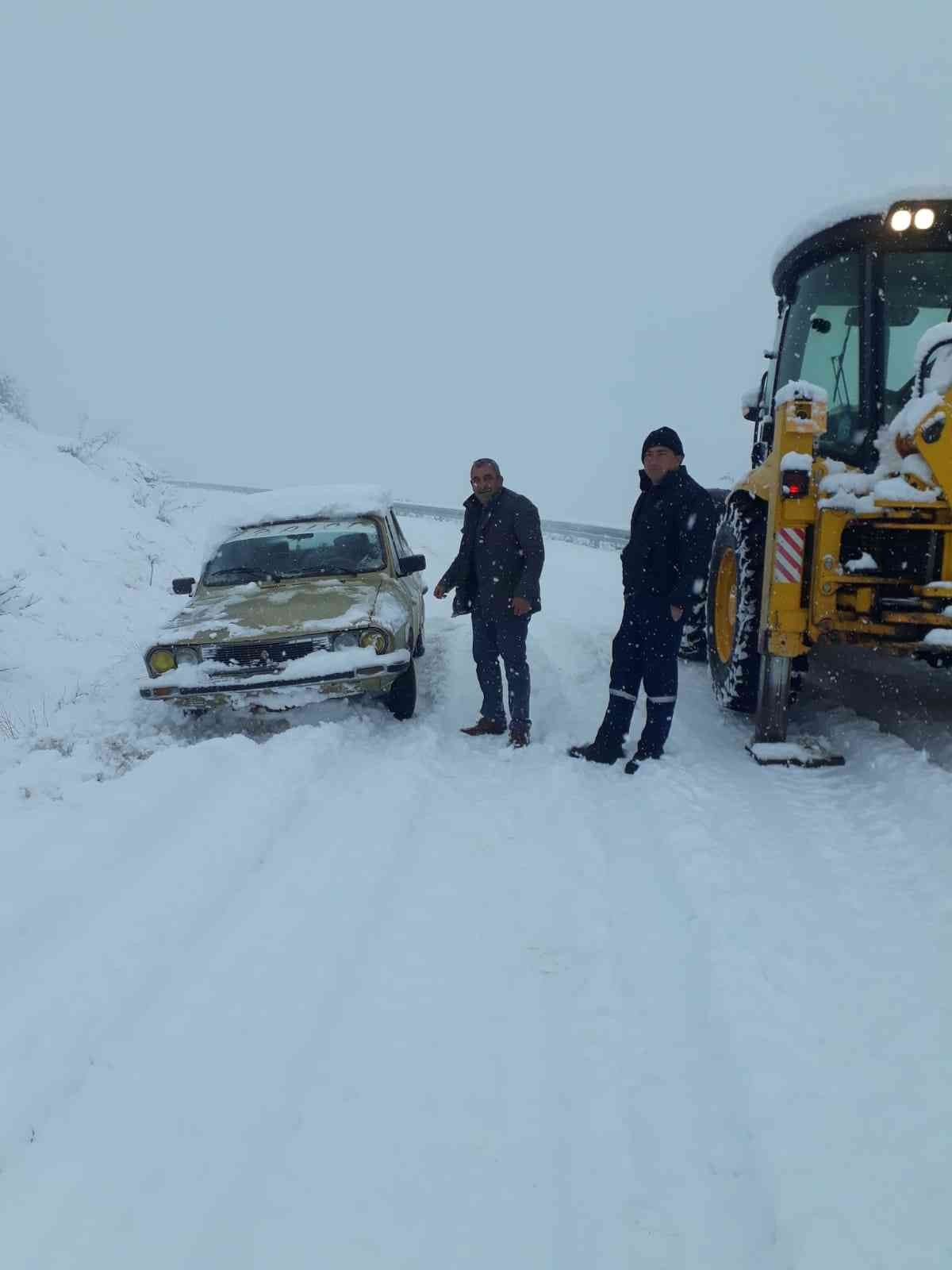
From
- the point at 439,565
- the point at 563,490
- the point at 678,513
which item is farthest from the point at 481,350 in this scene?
the point at 678,513

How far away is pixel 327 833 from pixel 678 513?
2.61 meters

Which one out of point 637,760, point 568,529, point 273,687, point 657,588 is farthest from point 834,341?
point 568,529

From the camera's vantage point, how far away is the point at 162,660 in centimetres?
511

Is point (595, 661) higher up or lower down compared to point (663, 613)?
lower down

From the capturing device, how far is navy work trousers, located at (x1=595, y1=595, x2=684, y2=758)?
4617 mm

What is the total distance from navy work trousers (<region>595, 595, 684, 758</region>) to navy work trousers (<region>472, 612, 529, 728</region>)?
0.62m

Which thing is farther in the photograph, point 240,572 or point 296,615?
point 240,572

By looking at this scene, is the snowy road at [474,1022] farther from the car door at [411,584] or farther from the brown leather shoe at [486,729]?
the car door at [411,584]

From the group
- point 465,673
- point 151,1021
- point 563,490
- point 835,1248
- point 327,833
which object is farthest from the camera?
point 563,490

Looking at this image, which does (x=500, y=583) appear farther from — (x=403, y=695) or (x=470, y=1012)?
(x=470, y=1012)

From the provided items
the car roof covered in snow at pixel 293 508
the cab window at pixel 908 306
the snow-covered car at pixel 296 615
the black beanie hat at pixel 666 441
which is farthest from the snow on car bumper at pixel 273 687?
the cab window at pixel 908 306

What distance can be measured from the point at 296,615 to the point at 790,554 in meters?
3.14

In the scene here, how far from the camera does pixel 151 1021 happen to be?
237 centimetres

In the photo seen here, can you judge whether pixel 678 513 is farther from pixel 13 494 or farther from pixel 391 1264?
pixel 13 494
